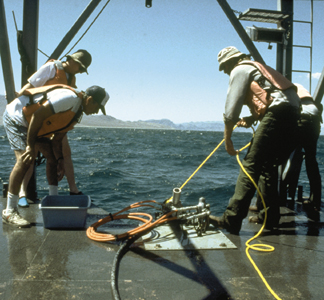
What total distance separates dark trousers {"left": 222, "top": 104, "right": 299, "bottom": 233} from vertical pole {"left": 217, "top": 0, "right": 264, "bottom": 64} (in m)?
1.78

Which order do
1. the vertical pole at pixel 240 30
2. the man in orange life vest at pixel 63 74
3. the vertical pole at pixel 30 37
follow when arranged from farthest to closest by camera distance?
the vertical pole at pixel 240 30 → the vertical pole at pixel 30 37 → the man in orange life vest at pixel 63 74

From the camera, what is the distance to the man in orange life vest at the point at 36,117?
11.7ft

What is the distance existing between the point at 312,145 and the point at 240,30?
A: 75.0 inches

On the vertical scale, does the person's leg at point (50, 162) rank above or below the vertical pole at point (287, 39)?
below

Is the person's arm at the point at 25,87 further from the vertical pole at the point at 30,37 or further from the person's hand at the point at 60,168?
the person's hand at the point at 60,168

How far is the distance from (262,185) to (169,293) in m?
1.86

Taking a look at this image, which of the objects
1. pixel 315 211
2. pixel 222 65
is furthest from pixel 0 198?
pixel 315 211

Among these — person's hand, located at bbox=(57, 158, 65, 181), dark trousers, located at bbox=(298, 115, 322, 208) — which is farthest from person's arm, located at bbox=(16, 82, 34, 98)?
dark trousers, located at bbox=(298, 115, 322, 208)

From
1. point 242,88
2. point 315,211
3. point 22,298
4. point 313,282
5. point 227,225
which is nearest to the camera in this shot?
point 22,298

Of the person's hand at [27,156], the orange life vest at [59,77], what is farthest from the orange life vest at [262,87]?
the person's hand at [27,156]

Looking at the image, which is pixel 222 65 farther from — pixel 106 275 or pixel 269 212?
pixel 106 275

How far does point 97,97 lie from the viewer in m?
3.67

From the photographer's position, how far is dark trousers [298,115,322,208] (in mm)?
4359

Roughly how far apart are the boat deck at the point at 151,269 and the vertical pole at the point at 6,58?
6.29 ft
